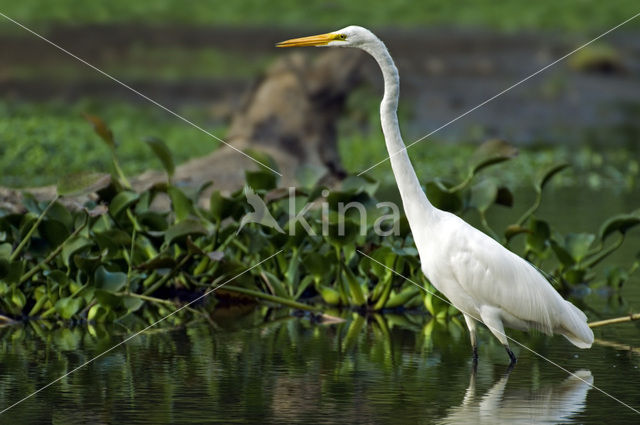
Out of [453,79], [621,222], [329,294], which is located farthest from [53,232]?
[453,79]

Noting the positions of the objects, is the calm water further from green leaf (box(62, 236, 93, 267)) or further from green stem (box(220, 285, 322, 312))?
green leaf (box(62, 236, 93, 267))

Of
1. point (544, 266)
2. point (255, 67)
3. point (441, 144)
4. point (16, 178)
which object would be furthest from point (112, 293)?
point (255, 67)

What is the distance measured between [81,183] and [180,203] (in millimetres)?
859

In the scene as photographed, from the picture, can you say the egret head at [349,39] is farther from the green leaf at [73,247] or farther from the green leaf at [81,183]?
the green leaf at [73,247]

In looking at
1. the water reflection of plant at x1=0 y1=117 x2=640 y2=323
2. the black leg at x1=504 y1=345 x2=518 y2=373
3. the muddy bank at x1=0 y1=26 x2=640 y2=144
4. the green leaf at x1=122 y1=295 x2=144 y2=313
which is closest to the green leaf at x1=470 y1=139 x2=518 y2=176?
the water reflection of plant at x1=0 y1=117 x2=640 y2=323

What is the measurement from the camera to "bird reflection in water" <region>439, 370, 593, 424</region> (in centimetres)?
590

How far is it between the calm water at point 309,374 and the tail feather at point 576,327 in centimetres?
16

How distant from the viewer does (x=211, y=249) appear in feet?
27.9

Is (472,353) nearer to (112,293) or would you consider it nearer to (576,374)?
(576,374)

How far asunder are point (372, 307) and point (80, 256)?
2.02m

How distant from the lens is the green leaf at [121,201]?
8.19 meters

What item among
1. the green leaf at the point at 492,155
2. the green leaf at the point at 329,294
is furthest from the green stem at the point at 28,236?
the green leaf at the point at 492,155

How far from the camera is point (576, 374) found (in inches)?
269

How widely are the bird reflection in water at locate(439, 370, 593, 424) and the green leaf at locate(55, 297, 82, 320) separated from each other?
2647 millimetres
